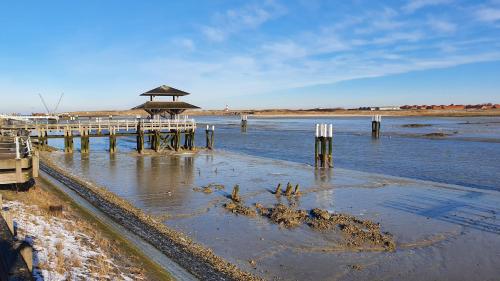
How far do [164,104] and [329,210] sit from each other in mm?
30013

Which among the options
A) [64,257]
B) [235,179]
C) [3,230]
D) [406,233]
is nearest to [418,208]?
[406,233]

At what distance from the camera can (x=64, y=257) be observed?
9.07 metres

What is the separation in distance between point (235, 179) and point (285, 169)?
575cm

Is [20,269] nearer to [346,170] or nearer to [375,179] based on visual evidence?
[375,179]

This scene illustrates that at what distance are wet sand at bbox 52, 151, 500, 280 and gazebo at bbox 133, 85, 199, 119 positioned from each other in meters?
14.1

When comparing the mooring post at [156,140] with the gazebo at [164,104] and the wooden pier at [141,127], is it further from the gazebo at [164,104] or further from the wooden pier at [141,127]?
the gazebo at [164,104]

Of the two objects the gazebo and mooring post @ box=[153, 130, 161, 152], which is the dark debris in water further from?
the gazebo

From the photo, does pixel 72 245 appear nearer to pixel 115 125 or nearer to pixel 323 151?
pixel 323 151

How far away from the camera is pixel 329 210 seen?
58.4ft

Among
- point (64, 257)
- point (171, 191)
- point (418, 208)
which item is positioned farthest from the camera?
point (171, 191)

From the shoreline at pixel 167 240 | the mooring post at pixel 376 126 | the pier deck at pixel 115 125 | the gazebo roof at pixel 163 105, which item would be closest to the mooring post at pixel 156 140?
the pier deck at pixel 115 125

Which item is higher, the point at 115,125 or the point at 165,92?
the point at 165,92

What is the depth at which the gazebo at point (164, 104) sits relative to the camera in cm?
4344

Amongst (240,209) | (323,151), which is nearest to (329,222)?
(240,209)
